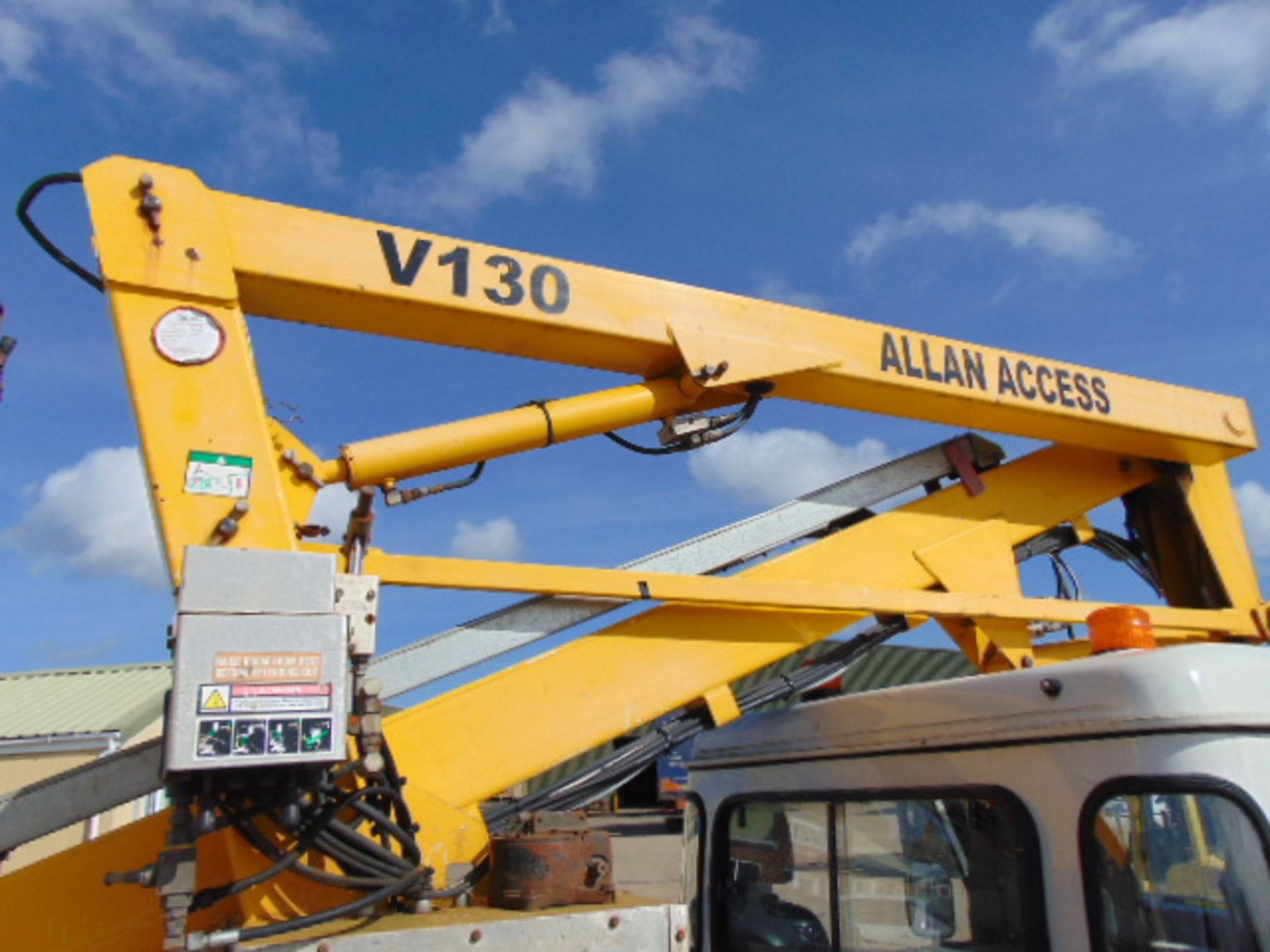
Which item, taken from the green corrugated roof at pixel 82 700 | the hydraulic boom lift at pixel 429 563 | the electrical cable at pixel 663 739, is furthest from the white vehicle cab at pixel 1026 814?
the green corrugated roof at pixel 82 700

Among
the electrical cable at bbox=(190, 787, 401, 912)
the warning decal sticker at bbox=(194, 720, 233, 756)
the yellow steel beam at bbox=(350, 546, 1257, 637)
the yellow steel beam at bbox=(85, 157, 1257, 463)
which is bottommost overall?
the electrical cable at bbox=(190, 787, 401, 912)

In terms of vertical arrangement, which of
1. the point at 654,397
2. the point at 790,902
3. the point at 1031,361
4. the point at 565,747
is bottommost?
the point at 790,902

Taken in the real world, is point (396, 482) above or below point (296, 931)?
above

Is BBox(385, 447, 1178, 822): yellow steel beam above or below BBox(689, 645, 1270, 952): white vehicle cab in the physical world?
above

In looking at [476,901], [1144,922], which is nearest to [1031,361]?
[1144,922]

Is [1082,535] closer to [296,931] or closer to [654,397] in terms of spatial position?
[654,397]

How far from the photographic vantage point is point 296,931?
233 centimetres

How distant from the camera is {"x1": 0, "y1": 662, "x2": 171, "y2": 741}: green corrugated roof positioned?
14.4 meters

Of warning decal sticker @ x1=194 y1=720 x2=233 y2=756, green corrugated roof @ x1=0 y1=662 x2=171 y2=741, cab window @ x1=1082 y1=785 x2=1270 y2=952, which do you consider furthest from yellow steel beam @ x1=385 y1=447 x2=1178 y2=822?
green corrugated roof @ x1=0 y1=662 x2=171 y2=741

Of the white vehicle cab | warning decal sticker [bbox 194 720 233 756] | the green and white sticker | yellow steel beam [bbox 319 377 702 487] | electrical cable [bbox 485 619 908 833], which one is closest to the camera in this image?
warning decal sticker [bbox 194 720 233 756]

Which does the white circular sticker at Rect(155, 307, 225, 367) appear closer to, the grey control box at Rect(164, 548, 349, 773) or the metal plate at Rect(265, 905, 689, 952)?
the grey control box at Rect(164, 548, 349, 773)

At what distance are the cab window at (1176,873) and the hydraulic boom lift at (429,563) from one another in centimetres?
124

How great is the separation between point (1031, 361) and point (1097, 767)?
2.10m

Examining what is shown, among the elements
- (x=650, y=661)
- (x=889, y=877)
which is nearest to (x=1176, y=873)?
(x=889, y=877)
